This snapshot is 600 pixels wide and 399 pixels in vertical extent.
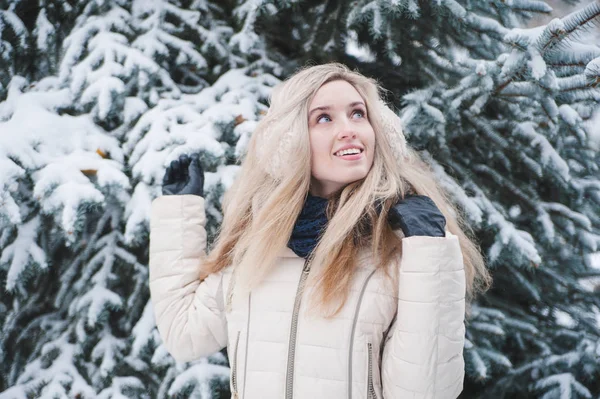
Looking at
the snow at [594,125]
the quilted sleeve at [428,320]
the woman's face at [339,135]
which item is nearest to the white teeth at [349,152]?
the woman's face at [339,135]

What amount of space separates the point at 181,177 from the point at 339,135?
75 cm

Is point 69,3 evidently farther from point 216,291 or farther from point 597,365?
point 597,365

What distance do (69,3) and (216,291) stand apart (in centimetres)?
232

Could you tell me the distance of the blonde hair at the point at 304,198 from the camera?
1542 millimetres

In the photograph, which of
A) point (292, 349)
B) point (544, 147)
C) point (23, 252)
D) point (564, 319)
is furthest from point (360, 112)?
point (564, 319)

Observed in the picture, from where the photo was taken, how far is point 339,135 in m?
1.60

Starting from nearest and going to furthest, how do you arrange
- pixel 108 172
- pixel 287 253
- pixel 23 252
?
pixel 287 253 < pixel 108 172 < pixel 23 252

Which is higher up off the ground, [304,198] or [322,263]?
[304,198]

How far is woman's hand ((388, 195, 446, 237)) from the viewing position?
1.39 metres

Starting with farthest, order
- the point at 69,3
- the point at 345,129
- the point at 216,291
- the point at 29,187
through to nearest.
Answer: the point at 69,3 → the point at 29,187 → the point at 216,291 → the point at 345,129

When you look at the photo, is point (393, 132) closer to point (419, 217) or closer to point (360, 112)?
point (360, 112)

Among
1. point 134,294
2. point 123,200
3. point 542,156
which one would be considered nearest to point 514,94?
point 542,156

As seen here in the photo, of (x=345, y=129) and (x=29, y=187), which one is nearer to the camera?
(x=345, y=129)

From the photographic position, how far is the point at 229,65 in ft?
9.73
